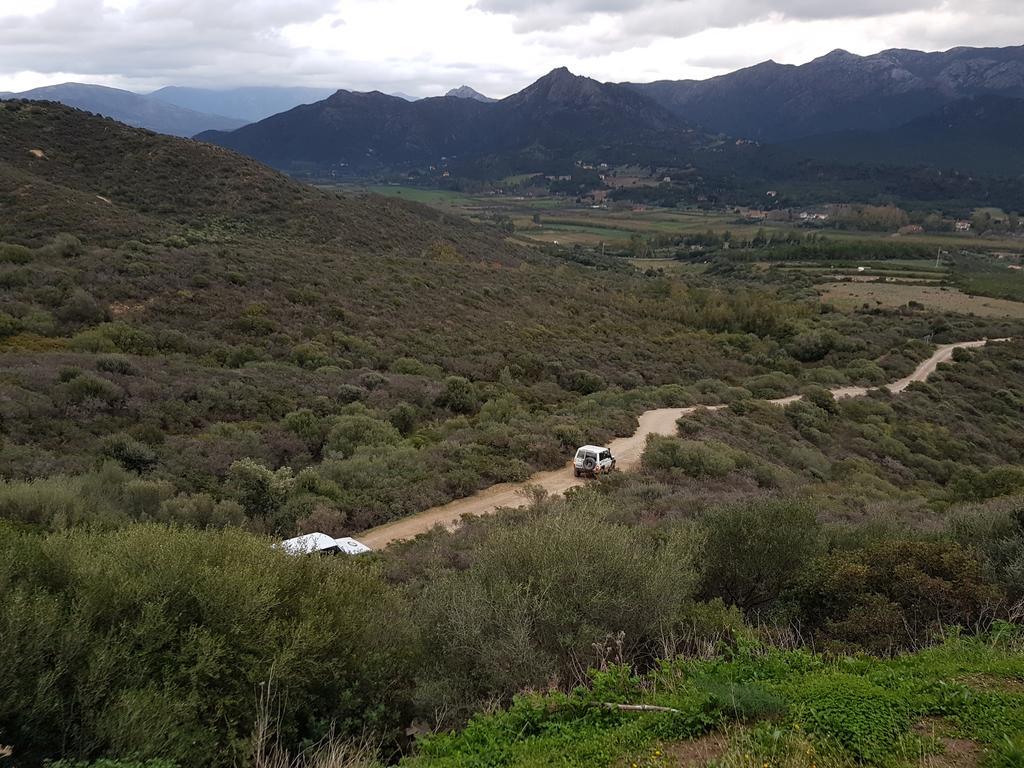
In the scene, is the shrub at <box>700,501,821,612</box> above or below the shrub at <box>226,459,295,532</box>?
above

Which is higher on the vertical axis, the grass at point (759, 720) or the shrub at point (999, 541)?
the grass at point (759, 720)

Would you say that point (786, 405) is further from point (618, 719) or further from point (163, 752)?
point (163, 752)

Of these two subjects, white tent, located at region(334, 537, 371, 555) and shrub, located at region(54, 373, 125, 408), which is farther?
shrub, located at region(54, 373, 125, 408)

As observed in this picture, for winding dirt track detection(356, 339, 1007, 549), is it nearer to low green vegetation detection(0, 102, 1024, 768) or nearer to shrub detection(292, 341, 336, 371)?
→ low green vegetation detection(0, 102, 1024, 768)

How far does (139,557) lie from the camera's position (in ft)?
19.2

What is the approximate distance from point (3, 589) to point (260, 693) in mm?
2305

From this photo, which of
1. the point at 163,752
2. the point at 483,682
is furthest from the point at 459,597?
the point at 163,752

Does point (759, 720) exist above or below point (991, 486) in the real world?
above

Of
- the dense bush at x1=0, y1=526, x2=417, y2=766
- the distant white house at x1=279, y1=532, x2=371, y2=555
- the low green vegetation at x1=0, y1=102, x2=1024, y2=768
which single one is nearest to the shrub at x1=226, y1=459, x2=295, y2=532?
the low green vegetation at x1=0, y1=102, x2=1024, y2=768

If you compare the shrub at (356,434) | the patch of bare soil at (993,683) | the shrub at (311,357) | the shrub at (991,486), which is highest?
the patch of bare soil at (993,683)

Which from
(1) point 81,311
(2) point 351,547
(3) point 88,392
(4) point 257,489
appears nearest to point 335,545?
(2) point 351,547

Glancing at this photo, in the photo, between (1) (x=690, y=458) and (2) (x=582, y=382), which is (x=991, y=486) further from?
(2) (x=582, y=382)

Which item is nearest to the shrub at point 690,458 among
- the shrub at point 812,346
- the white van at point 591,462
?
the white van at point 591,462

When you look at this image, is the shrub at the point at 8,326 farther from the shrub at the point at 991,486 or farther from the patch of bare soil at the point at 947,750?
the shrub at the point at 991,486
